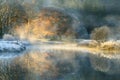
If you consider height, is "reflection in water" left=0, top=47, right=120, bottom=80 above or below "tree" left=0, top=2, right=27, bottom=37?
below

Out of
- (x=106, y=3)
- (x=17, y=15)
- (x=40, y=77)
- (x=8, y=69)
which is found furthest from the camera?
(x=106, y=3)

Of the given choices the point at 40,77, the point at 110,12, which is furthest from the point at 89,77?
the point at 110,12

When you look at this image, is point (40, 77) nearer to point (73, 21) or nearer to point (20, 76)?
point (20, 76)

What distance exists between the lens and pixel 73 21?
2375 cm

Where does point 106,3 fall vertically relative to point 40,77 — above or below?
above

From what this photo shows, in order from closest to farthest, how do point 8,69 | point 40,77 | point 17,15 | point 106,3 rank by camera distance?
point 40,77 < point 8,69 < point 17,15 < point 106,3

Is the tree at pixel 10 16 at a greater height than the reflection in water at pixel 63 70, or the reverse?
the tree at pixel 10 16

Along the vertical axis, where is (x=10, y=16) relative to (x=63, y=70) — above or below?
above

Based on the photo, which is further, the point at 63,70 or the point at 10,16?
the point at 10,16

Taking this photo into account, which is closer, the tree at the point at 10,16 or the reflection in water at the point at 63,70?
the reflection in water at the point at 63,70

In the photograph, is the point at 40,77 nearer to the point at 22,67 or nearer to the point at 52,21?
the point at 22,67

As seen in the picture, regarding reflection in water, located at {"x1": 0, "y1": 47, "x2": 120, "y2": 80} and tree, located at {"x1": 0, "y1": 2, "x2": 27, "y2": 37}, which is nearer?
reflection in water, located at {"x1": 0, "y1": 47, "x2": 120, "y2": 80}

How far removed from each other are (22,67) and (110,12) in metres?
15.9

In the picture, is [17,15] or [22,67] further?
[17,15]
